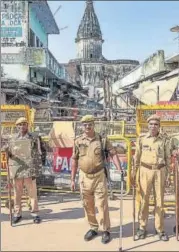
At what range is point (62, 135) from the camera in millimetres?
8266

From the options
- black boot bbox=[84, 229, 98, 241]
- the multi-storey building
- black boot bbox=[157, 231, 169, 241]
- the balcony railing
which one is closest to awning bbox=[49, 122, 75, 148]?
black boot bbox=[84, 229, 98, 241]

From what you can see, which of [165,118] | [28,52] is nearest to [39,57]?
[28,52]

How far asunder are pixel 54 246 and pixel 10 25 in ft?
67.7

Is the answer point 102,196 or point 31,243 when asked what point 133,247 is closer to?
point 102,196

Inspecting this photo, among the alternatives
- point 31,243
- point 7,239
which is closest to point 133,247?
point 31,243

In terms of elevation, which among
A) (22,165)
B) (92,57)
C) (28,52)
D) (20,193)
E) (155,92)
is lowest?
(20,193)

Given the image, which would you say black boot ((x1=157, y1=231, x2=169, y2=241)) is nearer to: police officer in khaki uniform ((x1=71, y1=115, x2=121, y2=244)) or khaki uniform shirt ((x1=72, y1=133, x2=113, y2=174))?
police officer in khaki uniform ((x1=71, y1=115, x2=121, y2=244))

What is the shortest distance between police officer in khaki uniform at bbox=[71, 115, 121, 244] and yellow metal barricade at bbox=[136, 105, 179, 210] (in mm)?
1789

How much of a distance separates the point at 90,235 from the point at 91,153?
3.40 ft

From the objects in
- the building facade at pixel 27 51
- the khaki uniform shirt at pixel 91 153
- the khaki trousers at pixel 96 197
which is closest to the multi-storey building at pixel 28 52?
the building facade at pixel 27 51

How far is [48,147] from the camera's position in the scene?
27.6ft

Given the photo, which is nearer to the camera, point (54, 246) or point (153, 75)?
point (54, 246)

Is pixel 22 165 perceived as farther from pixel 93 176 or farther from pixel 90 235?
pixel 90 235

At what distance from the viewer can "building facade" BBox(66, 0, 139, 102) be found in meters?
43.5
